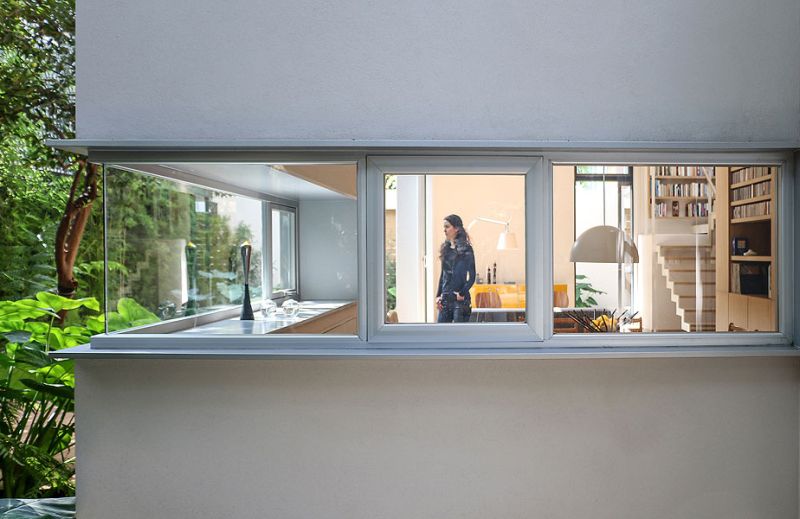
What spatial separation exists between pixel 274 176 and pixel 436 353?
4.09 ft

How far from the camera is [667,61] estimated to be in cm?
302

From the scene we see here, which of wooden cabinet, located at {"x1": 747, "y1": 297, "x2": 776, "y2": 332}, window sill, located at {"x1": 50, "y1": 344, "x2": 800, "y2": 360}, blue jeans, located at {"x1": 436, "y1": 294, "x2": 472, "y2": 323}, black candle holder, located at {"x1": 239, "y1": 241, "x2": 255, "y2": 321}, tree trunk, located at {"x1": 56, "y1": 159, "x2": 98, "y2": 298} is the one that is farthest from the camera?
tree trunk, located at {"x1": 56, "y1": 159, "x2": 98, "y2": 298}

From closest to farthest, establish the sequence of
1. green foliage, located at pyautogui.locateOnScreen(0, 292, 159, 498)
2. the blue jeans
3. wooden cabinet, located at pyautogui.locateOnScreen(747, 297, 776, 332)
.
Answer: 1. the blue jeans
2. wooden cabinet, located at pyautogui.locateOnScreen(747, 297, 776, 332)
3. green foliage, located at pyautogui.locateOnScreen(0, 292, 159, 498)

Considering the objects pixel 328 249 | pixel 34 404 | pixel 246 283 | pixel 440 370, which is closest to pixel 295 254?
pixel 328 249

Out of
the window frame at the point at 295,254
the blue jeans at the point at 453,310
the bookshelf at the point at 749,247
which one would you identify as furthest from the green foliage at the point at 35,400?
the bookshelf at the point at 749,247

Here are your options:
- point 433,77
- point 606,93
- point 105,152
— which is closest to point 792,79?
point 606,93

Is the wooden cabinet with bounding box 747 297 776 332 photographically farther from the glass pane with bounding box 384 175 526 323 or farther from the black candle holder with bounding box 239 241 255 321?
the black candle holder with bounding box 239 241 255 321

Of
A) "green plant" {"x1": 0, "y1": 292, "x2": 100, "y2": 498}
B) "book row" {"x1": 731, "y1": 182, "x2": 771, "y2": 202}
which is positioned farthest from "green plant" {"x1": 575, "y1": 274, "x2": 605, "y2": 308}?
"green plant" {"x1": 0, "y1": 292, "x2": 100, "y2": 498}

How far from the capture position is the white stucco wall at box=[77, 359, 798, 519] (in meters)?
3.03

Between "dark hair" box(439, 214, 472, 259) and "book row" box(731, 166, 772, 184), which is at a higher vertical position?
"book row" box(731, 166, 772, 184)

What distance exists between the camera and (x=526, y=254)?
2.93 m

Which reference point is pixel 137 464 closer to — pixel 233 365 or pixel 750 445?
pixel 233 365

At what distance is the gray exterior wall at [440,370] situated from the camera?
299cm

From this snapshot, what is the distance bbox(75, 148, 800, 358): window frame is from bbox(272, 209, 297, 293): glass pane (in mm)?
329
